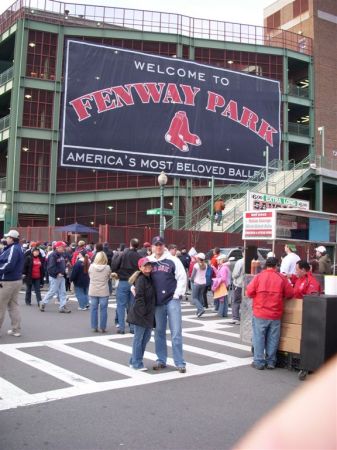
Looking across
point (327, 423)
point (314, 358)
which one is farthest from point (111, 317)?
point (327, 423)

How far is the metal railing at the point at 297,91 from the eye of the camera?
41.3m

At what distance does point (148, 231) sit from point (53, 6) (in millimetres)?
19668

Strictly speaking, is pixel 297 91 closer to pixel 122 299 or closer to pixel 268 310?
pixel 122 299

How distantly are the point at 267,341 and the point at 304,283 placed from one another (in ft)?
3.80

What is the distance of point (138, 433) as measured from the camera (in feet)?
15.3

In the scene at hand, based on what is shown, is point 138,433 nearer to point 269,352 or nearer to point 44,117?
point 269,352

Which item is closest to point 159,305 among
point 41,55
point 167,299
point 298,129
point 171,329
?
point 167,299

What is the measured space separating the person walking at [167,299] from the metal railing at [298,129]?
118ft

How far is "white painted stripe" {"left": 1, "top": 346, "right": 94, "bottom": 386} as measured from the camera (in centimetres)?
653

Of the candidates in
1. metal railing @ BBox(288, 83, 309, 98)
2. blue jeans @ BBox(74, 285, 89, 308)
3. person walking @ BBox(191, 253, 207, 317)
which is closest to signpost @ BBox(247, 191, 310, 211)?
person walking @ BBox(191, 253, 207, 317)

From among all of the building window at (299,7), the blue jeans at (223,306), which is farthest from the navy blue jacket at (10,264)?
the building window at (299,7)

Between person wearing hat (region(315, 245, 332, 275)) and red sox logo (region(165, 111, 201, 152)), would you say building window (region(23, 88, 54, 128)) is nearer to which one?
red sox logo (region(165, 111, 201, 152))

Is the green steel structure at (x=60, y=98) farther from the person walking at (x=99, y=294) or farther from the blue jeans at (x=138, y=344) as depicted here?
the blue jeans at (x=138, y=344)

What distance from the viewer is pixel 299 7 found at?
4603 centimetres
